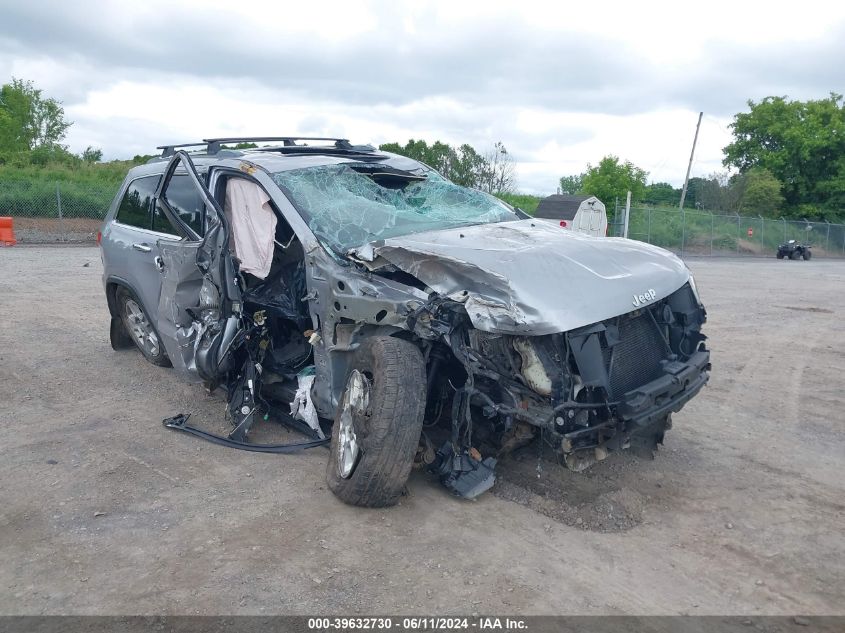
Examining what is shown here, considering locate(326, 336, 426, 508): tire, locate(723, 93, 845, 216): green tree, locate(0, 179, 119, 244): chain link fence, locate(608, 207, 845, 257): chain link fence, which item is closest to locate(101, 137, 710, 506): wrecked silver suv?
locate(326, 336, 426, 508): tire

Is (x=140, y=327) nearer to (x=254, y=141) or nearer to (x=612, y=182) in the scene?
(x=254, y=141)

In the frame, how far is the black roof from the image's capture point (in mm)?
29391

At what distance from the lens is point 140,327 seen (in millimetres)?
6395

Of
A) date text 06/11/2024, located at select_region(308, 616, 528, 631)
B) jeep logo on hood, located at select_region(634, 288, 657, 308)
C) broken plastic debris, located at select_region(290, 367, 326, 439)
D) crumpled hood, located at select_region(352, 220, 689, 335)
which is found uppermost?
crumpled hood, located at select_region(352, 220, 689, 335)

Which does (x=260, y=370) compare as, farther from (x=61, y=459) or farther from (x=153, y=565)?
(x=153, y=565)

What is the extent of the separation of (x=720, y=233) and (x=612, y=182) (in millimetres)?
7616

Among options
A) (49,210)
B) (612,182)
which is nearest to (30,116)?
(49,210)

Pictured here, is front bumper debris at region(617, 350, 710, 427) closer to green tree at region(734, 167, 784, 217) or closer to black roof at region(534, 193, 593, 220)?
black roof at region(534, 193, 593, 220)

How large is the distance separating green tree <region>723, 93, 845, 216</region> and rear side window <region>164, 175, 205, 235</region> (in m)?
48.2

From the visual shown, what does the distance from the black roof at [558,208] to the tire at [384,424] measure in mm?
25767

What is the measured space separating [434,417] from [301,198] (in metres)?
1.73

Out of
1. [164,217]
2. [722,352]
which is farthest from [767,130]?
[164,217]

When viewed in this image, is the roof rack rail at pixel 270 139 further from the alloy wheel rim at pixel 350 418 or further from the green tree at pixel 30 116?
the green tree at pixel 30 116

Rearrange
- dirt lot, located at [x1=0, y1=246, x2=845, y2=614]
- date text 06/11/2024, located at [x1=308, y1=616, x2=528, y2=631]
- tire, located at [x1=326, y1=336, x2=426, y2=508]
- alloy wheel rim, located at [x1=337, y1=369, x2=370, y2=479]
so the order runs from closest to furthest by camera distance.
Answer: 1. date text 06/11/2024, located at [x1=308, y1=616, x2=528, y2=631]
2. dirt lot, located at [x1=0, y1=246, x2=845, y2=614]
3. tire, located at [x1=326, y1=336, x2=426, y2=508]
4. alloy wheel rim, located at [x1=337, y1=369, x2=370, y2=479]
